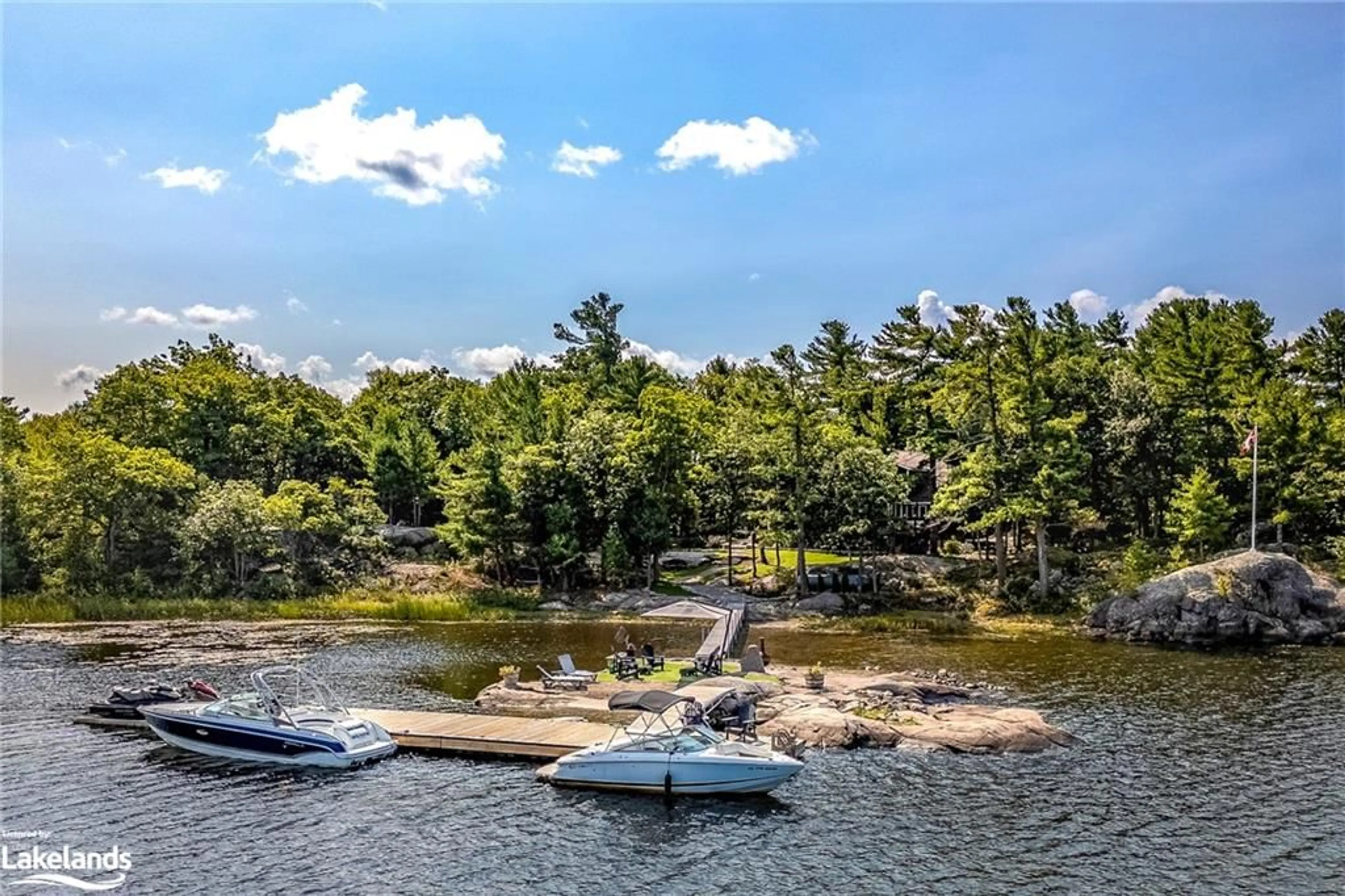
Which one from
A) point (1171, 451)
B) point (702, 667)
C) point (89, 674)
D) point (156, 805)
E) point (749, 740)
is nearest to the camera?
point (156, 805)

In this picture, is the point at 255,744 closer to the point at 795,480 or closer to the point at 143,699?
the point at 143,699

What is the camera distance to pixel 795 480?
69.4 meters

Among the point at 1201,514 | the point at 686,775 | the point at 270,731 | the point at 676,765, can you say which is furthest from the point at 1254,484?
the point at 270,731

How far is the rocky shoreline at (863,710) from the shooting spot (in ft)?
98.1

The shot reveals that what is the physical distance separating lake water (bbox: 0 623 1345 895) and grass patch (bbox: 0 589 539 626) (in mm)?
22715

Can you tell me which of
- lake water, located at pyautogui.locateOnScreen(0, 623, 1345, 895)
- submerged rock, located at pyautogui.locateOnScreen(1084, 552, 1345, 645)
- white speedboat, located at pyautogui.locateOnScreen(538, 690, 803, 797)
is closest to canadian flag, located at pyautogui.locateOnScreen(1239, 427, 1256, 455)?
submerged rock, located at pyautogui.locateOnScreen(1084, 552, 1345, 645)

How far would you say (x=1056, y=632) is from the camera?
179 feet

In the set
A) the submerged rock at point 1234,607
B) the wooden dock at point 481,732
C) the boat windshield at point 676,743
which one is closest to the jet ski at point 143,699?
the wooden dock at point 481,732

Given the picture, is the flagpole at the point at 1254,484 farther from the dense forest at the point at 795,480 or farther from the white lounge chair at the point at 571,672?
the white lounge chair at the point at 571,672

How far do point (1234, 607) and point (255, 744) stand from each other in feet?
159

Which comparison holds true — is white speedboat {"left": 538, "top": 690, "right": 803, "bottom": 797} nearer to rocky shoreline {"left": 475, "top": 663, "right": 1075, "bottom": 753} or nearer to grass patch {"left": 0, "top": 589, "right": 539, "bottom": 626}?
rocky shoreline {"left": 475, "top": 663, "right": 1075, "bottom": 753}

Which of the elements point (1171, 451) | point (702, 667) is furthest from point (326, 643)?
point (1171, 451)

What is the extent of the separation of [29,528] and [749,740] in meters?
61.4

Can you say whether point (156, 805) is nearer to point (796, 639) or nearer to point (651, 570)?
point (796, 639)
